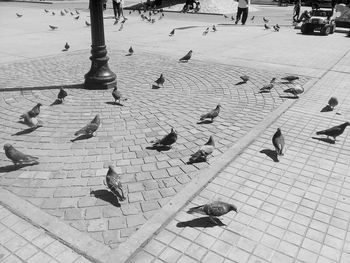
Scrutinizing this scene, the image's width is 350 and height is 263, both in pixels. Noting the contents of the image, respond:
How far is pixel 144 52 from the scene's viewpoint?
14.5 m

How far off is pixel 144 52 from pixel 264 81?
6.09 m

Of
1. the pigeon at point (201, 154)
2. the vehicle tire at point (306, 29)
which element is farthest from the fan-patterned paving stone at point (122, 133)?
the vehicle tire at point (306, 29)

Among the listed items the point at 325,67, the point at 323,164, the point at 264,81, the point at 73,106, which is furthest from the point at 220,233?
the point at 325,67

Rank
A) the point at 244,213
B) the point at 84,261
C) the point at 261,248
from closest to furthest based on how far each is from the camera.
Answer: the point at 84,261
the point at 261,248
the point at 244,213

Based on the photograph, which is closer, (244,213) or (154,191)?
(244,213)

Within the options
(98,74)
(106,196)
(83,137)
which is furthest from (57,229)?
(98,74)

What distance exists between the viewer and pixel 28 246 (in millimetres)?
3828

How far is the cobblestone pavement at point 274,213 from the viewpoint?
3.79m

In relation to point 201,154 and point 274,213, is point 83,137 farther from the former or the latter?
point 274,213

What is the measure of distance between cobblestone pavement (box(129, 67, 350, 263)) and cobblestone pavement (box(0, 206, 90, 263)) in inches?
30.9

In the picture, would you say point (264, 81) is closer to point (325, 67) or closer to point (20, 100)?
point (325, 67)

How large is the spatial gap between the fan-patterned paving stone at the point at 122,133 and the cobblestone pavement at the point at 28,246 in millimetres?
355

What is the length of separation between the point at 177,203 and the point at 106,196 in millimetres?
1012

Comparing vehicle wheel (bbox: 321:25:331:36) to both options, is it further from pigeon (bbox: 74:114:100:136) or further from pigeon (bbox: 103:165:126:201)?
pigeon (bbox: 103:165:126:201)
